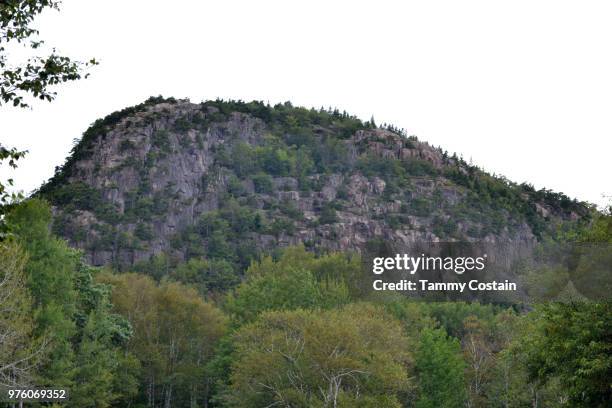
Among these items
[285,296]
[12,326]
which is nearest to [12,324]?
[12,326]

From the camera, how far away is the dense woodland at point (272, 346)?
3064 centimetres

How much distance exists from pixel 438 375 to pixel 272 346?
1342 centimetres

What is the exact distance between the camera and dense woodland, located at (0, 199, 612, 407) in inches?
1206

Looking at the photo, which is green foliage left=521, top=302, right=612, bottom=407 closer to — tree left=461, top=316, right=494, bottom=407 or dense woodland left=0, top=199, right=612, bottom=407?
dense woodland left=0, top=199, right=612, bottom=407

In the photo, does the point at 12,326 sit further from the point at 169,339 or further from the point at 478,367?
the point at 169,339

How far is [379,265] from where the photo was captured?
1927 inches

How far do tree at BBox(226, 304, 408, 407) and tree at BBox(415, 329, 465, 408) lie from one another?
7.15 metres

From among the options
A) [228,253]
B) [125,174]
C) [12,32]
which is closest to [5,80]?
[12,32]

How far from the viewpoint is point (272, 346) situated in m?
50.4

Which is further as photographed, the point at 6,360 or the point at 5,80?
the point at 6,360

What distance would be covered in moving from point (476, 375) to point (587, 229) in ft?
110

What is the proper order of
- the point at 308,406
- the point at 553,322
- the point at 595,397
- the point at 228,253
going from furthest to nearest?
the point at 228,253, the point at 308,406, the point at 553,322, the point at 595,397

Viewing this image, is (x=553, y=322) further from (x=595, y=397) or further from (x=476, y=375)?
(x=476, y=375)

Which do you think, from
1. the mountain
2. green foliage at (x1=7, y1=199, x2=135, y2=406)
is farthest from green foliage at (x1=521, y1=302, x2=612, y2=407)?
the mountain
